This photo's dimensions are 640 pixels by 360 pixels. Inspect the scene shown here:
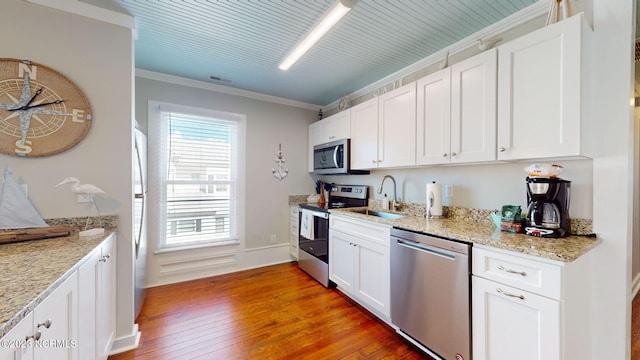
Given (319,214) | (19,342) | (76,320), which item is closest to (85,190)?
(76,320)

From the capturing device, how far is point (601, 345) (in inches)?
57.6

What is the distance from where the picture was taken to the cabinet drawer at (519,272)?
3.88 ft

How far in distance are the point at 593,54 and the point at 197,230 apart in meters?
3.99

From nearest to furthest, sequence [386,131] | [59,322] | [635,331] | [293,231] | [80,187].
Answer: [59,322] < [80,187] < [635,331] < [386,131] < [293,231]

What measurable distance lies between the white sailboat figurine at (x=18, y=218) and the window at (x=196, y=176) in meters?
1.42

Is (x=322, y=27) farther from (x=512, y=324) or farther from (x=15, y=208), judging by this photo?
(x=15, y=208)

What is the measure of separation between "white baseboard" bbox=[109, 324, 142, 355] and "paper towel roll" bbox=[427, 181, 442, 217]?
2610mm

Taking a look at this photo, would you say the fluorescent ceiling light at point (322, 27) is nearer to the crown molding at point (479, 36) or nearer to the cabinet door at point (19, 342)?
the crown molding at point (479, 36)

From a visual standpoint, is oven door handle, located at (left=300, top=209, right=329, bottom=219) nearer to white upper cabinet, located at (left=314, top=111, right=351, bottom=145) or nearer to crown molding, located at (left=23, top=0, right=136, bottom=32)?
white upper cabinet, located at (left=314, top=111, right=351, bottom=145)

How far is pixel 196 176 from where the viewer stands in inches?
127

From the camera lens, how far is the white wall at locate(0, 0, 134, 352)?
5.28 ft

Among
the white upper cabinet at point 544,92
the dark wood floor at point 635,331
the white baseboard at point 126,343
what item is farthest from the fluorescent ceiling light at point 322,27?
the dark wood floor at point 635,331

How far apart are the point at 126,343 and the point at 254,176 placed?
2224 millimetres

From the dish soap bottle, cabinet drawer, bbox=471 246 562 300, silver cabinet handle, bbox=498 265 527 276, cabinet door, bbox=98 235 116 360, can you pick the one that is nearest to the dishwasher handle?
cabinet drawer, bbox=471 246 562 300
